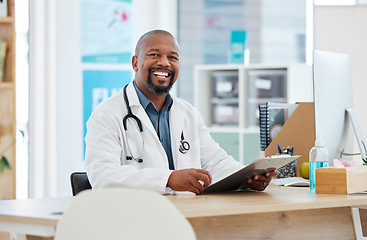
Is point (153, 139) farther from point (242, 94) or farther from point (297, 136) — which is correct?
point (242, 94)

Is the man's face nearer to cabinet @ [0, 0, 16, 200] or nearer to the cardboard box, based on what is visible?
the cardboard box

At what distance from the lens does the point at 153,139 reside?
2561 millimetres

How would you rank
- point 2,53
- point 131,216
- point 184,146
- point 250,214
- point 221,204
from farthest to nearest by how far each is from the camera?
point 2,53, point 184,146, point 250,214, point 221,204, point 131,216

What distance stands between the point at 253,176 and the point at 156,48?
0.75 metres

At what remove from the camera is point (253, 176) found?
2348mm

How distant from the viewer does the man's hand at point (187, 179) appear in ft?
7.16

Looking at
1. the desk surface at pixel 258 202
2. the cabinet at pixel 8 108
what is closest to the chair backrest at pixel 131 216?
the desk surface at pixel 258 202

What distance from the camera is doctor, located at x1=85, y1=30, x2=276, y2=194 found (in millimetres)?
2209

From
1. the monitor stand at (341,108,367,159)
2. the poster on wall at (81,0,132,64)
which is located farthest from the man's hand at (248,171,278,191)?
the poster on wall at (81,0,132,64)

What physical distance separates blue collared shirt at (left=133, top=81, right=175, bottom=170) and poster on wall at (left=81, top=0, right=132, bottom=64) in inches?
92.1

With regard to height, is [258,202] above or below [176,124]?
below

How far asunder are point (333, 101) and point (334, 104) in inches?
0.6

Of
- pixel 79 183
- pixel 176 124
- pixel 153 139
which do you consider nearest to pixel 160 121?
pixel 176 124

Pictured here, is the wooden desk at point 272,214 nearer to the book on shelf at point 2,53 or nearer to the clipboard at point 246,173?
the clipboard at point 246,173
